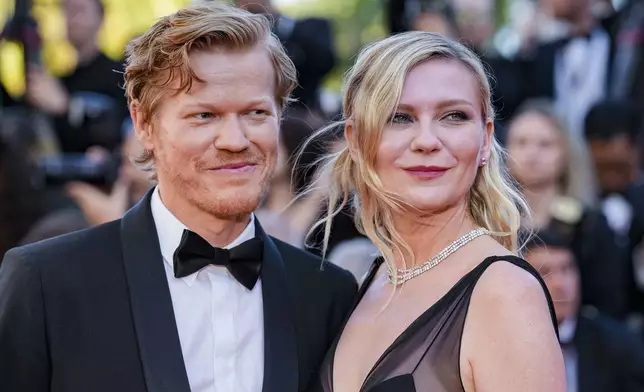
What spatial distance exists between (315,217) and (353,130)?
2175 mm

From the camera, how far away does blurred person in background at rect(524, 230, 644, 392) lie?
16.0 feet

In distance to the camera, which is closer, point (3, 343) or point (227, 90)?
point (3, 343)

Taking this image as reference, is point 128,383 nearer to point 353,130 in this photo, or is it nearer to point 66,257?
point 66,257

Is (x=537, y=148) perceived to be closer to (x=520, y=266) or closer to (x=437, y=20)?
(x=437, y=20)

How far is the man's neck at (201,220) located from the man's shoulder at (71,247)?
0.56 ft

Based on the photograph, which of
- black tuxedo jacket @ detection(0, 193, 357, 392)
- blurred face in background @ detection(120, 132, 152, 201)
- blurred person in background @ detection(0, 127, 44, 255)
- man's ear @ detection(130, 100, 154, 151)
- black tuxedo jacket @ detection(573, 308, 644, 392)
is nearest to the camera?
black tuxedo jacket @ detection(0, 193, 357, 392)

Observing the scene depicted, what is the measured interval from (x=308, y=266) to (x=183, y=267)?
478 millimetres

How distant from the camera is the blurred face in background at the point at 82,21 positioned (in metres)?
6.64

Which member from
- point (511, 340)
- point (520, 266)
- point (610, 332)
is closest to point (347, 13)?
point (610, 332)

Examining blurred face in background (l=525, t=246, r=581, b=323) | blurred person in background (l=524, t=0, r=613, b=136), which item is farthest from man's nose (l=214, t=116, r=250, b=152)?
blurred person in background (l=524, t=0, r=613, b=136)

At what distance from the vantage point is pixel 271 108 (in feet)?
10.2

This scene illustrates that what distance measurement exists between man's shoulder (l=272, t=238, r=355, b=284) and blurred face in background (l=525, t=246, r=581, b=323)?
1589 mm

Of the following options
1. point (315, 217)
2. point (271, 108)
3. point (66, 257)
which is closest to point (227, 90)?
point (271, 108)

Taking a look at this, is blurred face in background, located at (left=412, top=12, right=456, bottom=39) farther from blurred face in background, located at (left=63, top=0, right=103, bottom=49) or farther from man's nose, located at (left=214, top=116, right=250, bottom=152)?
man's nose, located at (left=214, top=116, right=250, bottom=152)
